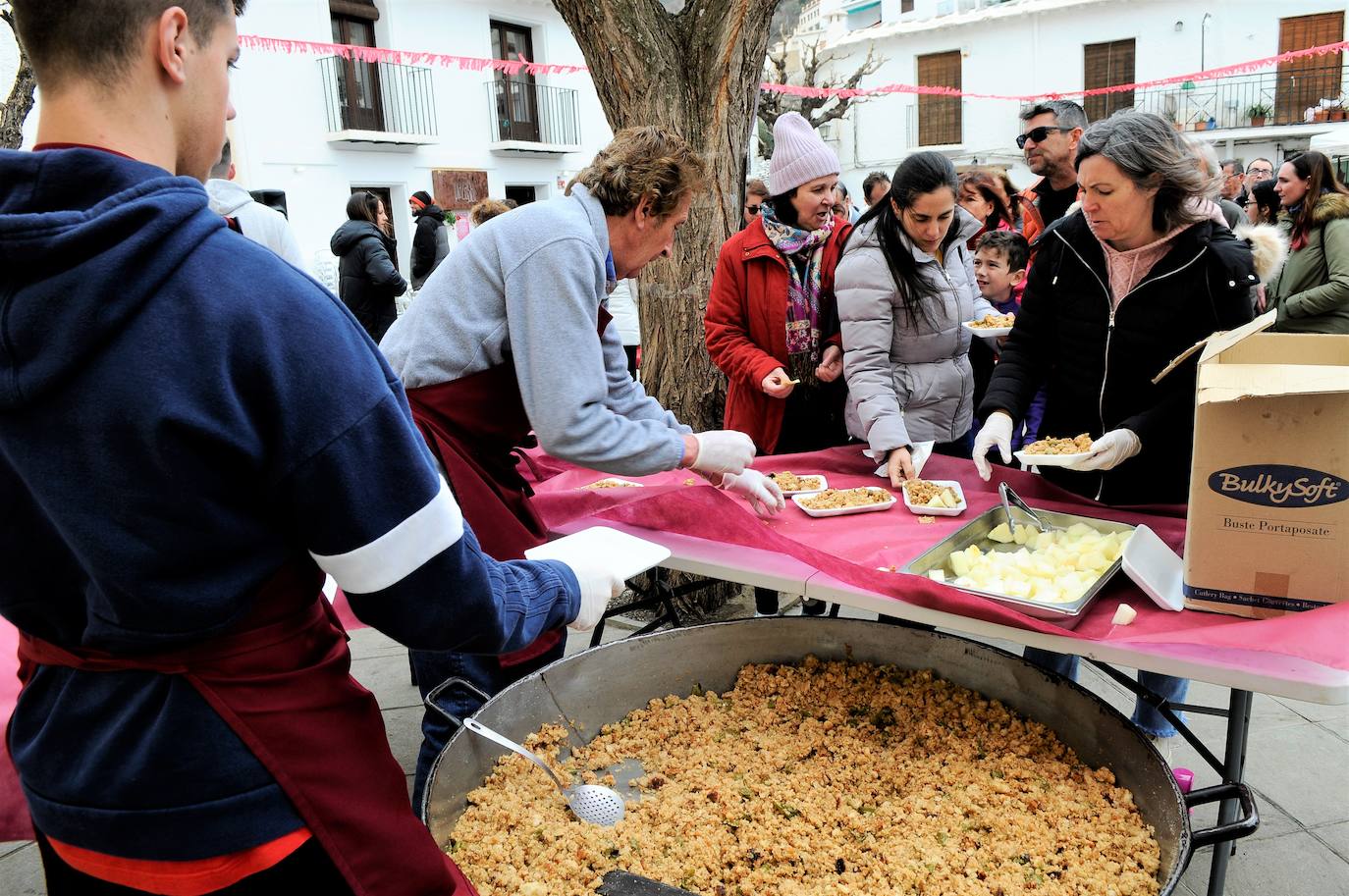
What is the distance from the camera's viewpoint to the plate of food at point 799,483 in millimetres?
2471

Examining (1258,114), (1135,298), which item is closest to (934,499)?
(1135,298)

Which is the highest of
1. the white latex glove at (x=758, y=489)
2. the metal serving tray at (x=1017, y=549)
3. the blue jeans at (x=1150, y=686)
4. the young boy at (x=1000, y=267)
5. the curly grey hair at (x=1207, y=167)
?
the curly grey hair at (x=1207, y=167)

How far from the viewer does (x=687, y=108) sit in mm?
3586

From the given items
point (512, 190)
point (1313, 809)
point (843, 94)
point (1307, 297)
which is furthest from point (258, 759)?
point (512, 190)

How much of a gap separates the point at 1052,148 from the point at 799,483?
2977mm

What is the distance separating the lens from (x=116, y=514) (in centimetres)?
83

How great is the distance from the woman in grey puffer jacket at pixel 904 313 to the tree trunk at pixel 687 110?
0.79m

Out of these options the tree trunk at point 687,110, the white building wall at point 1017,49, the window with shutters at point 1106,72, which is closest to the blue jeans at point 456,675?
the tree trunk at point 687,110

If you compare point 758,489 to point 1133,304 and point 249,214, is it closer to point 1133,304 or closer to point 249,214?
point 1133,304

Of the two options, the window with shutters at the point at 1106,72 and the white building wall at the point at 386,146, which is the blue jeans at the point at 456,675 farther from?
the window with shutters at the point at 1106,72

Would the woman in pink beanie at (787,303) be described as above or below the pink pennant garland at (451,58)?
below

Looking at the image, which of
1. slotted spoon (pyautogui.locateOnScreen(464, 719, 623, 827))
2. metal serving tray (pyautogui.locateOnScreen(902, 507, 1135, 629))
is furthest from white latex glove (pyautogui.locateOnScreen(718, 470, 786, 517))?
slotted spoon (pyautogui.locateOnScreen(464, 719, 623, 827))

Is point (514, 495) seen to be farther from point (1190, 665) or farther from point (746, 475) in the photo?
point (1190, 665)

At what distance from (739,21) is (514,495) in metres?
2.27
